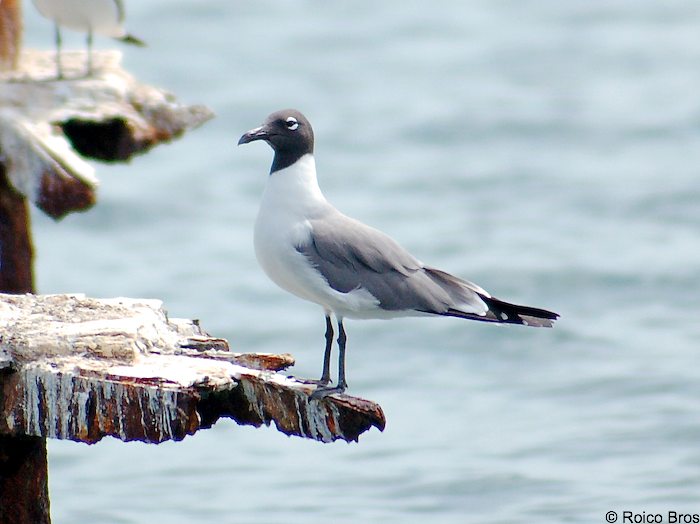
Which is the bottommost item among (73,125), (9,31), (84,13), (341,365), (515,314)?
(341,365)

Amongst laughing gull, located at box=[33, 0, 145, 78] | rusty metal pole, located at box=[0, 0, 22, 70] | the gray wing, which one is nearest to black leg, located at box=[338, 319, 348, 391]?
the gray wing

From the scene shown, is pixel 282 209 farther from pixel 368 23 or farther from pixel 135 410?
pixel 368 23

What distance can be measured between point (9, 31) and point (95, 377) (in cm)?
383

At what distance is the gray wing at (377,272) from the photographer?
6.12 meters

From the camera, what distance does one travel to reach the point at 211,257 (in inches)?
624

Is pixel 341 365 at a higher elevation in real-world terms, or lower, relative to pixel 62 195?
lower

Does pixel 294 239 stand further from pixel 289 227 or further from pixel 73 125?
pixel 73 125

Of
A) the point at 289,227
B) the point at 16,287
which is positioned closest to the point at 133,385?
the point at 289,227

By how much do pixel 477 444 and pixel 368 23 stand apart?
493 inches

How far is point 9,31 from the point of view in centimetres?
853

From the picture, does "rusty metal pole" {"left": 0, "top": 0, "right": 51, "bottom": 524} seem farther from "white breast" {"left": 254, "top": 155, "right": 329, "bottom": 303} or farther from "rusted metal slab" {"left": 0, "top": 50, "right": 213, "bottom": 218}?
"white breast" {"left": 254, "top": 155, "right": 329, "bottom": 303}

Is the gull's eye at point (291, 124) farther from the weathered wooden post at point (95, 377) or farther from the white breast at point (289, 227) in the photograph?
the weathered wooden post at point (95, 377)

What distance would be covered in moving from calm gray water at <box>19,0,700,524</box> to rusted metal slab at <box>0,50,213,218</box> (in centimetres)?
298

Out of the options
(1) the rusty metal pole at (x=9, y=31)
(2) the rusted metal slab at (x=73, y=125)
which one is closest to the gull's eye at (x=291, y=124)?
(2) the rusted metal slab at (x=73, y=125)
